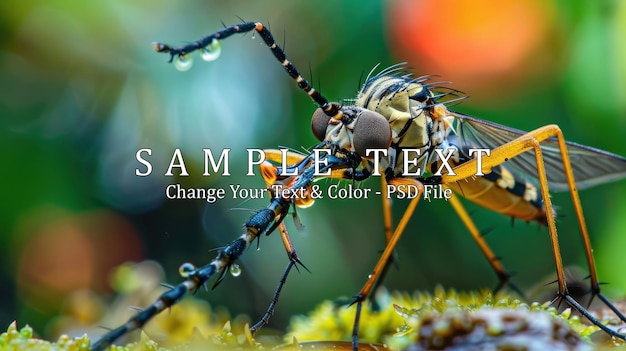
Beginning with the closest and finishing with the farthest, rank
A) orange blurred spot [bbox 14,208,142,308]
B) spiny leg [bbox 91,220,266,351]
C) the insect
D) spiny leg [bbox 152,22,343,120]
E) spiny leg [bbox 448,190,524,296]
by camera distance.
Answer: spiny leg [bbox 91,220,266,351] → spiny leg [bbox 152,22,343,120] → the insect → spiny leg [bbox 448,190,524,296] → orange blurred spot [bbox 14,208,142,308]

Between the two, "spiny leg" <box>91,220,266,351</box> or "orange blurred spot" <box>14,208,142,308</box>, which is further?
"orange blurred spot" <box>14,208,142,308</box>

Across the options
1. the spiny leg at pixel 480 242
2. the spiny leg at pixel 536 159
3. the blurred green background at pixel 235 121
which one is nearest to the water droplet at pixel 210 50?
the spiny leg at pixel 536 159

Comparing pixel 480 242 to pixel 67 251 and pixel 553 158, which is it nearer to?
pixel 553 158

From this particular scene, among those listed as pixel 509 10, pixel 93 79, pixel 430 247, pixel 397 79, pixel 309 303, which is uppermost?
pixel 509 10

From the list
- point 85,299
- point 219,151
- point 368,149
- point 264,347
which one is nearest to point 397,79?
point 368,149

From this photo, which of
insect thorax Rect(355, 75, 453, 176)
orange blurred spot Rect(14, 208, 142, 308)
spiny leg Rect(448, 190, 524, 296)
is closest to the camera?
insect thorax Rect(355, 75, 453, 176)

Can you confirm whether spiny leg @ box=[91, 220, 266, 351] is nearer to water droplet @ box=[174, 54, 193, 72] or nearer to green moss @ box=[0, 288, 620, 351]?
green moss @ box=[0, 288, 620, 351]

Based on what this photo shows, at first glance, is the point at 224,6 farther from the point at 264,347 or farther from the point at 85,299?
the point at 264,347

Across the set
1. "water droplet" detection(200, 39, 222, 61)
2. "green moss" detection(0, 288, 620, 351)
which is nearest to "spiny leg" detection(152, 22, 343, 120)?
"water droplet" detection(200, 39, 222, 61)
